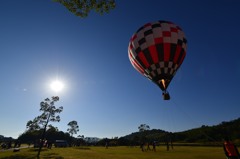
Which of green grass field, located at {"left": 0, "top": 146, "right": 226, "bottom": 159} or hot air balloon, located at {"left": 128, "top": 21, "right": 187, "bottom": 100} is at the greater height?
hot air balloon, located at {"left": 128, "top": 21, "right": 187, "bottom": 100}

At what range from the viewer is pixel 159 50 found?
19516 millimetres

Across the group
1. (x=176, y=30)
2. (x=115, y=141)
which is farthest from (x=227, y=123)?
(x=176, y=30)

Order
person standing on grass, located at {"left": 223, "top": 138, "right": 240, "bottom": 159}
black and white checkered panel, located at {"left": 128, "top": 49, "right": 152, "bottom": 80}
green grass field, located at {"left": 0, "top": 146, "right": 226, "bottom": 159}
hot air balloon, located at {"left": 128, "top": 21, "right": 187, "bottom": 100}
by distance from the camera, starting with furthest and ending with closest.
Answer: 1. green grass field, located at {"left": 0, "top": 146, "right": 226, "bottom": 159}
2. black and white checkered panel, located at {"left": 128, "top": 49, "right": 152, "bottom": 80}
3. hot air balloon, located at {"left": 128, "top": 21, "right": 187, "bottom": 100}
4. person standing on grass, located at {"left": 223, "top": 138, "right": 240, "bottom": 159}

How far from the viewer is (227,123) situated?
9975cm

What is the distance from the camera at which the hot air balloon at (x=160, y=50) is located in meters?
19.3

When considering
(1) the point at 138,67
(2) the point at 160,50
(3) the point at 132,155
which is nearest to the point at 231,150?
(2) the point at 160,50

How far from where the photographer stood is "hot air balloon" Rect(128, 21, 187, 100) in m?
19.3

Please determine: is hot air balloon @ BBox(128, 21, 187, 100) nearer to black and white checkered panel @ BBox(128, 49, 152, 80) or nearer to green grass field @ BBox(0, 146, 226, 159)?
black and white checkered panel @ BBox(128, 49, 152, 80)

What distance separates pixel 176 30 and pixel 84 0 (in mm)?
9372

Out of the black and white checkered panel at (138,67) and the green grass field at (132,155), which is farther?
the green grass field at (132,155)

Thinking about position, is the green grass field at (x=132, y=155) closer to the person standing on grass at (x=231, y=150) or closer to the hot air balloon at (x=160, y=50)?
the hot air balloon at (x=160, y=50)

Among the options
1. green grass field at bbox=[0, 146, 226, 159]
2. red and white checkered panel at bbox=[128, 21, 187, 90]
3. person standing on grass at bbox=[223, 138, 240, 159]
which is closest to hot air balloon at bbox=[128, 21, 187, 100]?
red and white checkered panel at bbox=[128, 21, 187, 90]

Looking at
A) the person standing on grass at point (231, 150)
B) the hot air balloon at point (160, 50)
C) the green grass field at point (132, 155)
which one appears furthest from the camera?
the green grass field at point (132, 155)

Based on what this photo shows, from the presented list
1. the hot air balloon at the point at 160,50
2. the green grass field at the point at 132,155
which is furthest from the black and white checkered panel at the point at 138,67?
the green grass field at the point at 132,155
